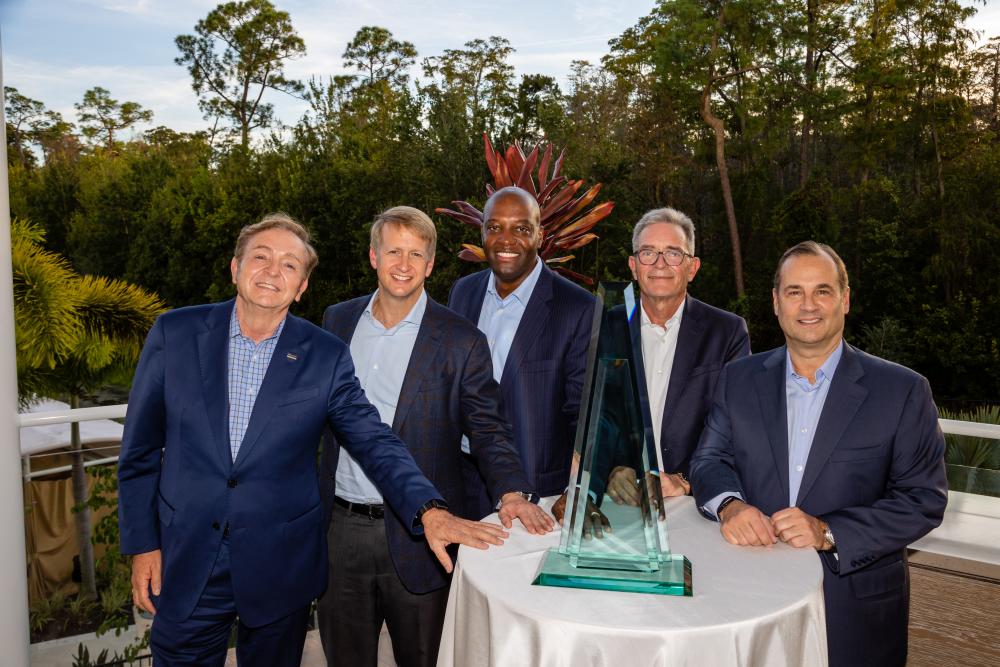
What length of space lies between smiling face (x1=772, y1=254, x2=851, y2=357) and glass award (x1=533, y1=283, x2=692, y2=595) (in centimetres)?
50

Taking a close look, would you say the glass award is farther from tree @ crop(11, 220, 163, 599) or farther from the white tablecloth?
tree @ crop(11, 220, 163, 599)

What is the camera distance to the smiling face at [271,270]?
6.14 feet

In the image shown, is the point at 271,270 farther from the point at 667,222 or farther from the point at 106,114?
the point at 106,114

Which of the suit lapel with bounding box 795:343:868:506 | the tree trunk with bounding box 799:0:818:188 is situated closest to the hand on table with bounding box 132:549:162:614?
the suit lapel with bounding box 795:343:868:506

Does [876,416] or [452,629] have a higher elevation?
[876,416]

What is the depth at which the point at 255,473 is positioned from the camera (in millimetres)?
1795

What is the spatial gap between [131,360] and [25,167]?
24987 millimetres

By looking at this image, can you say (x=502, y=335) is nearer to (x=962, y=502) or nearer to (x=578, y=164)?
(x=962, y=502)

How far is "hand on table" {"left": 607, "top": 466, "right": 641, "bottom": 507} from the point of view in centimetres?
151

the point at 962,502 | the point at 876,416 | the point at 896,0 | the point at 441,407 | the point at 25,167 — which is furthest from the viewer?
the point at 25,167

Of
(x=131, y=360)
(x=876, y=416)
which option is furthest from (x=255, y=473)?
(x=131, y=360)

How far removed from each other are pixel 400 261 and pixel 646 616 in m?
1.23

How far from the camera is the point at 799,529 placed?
5.34 feet

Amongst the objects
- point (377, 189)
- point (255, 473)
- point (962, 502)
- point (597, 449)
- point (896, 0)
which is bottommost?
point (962, 502)
